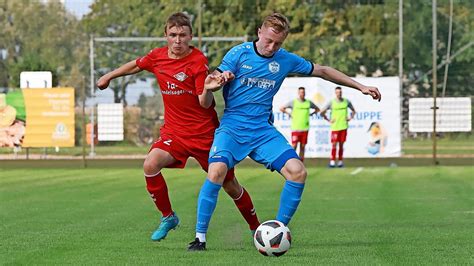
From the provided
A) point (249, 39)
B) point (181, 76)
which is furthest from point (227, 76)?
point (249, 39)

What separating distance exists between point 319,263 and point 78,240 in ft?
8.43

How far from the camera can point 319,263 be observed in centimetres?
791

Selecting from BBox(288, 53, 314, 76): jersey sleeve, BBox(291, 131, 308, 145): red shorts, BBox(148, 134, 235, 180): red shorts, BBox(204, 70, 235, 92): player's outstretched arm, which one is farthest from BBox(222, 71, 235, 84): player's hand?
BBox(291, 131, 308, 145): red shorts

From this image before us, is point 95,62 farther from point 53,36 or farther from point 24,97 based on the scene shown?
point 53,36

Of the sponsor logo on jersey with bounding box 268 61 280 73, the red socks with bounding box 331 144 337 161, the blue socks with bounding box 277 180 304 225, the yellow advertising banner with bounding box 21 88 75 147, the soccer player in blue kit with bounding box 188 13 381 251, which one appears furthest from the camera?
the yellow advertising banner with bounding box 21 88 75 147

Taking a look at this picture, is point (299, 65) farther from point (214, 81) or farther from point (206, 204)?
point (206, 204)

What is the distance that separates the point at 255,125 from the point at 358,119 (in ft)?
63.7

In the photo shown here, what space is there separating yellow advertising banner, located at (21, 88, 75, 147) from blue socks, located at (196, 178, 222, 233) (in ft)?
65.7

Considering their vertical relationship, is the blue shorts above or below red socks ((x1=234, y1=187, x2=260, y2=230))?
above

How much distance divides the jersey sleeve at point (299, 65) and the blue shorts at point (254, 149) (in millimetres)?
564

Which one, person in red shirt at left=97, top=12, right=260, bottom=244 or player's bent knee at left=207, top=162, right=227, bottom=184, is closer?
player's bent knee at left=207, top=162, right=227, bottom=184

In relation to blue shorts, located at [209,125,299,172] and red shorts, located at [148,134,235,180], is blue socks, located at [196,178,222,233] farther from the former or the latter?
red shorts, located at [148,134,235,180]

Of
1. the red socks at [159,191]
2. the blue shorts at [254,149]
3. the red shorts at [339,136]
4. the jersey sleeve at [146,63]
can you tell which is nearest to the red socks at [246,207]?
the blue shorts at [254,149]

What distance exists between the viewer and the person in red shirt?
942 cm
